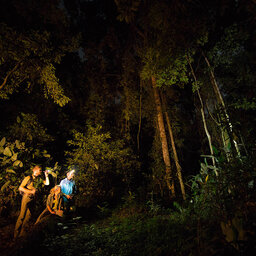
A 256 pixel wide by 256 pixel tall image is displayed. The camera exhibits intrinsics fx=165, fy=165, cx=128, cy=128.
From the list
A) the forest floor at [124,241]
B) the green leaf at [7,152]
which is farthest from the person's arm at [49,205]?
the green leaf at [7,152]

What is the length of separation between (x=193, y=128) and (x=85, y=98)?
336 inches

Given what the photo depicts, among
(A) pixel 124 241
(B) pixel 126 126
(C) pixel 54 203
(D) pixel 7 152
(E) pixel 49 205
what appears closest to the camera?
(A) pixel 124 241

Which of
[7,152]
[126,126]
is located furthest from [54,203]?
[126,126]

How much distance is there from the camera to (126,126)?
28.2 ft

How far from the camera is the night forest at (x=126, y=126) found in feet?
10.4

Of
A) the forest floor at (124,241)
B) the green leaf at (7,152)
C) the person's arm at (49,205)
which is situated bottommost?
the forest floor at (124,241)

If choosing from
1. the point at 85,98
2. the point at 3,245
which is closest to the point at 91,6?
the point at 85,98

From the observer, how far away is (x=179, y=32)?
12.2 feet

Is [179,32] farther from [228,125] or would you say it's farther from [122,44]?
[122,44]

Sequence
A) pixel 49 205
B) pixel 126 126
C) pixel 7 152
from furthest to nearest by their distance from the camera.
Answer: pixel 126 126 → pixel 7 152 → pixel 49 205

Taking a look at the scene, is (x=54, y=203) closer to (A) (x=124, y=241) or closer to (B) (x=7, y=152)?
(B) (x=7, y=152)

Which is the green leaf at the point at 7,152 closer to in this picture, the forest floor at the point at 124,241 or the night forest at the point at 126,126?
the night forest at the point at 126,126

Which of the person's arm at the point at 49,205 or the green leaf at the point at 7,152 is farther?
the green leaf at the point at 7,152

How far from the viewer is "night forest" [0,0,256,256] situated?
3.17m
